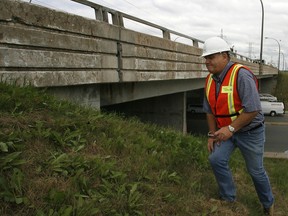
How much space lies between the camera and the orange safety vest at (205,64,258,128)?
3.97 meters

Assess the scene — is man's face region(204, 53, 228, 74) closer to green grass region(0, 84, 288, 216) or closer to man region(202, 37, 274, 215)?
man region(202, 37, 274, 215)

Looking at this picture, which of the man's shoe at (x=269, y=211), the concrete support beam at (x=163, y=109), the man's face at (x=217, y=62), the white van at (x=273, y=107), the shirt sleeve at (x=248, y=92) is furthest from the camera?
the white van at (x=273, y=107)

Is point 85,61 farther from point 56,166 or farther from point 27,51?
point 56,166

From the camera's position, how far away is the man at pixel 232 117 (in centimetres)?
389

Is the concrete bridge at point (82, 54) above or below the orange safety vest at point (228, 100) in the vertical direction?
above

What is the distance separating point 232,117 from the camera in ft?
13.3

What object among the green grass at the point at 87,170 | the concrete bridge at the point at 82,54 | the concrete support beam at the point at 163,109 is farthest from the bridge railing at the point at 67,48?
the concrete support beam at the point at 163,109

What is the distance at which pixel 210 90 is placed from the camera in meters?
4.25

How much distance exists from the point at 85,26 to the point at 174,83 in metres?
7.46

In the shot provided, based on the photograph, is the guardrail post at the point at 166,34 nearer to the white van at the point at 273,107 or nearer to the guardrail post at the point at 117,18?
the guardrail post at the point at 117,18

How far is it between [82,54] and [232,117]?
10.6 ft

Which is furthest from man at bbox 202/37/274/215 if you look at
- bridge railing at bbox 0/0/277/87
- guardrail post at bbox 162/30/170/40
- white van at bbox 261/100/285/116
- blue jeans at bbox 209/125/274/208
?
white van at bbox 261/100/285/116

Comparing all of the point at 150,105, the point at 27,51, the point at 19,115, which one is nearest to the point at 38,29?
the point at 27,51

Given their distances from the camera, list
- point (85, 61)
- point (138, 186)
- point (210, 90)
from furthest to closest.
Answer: point (85, 61) < point (210, 90) < point (138, 186)
